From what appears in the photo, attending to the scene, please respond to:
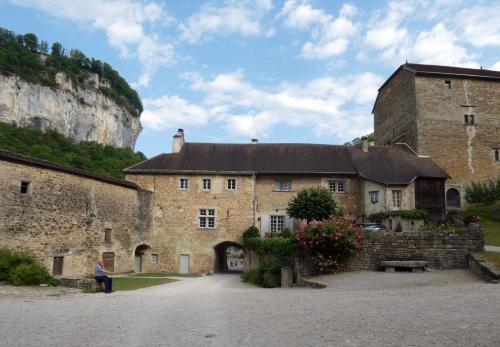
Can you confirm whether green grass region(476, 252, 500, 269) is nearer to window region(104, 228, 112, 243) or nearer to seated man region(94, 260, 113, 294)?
seated man region(94, 260, 113, 294)

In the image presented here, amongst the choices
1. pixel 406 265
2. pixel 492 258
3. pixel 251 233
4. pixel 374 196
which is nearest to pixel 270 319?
pixel 406 265

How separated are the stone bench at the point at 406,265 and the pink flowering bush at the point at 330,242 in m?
1.32

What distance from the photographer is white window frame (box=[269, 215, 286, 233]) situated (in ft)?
88.0

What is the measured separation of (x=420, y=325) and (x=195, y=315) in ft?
14.5

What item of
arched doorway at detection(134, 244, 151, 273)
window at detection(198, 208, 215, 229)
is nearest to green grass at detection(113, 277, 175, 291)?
arched doorway at detection(134, 244, 151, 273)

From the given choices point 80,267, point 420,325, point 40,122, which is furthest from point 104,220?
point 40,122

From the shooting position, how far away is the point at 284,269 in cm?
1608

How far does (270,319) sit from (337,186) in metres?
20.4

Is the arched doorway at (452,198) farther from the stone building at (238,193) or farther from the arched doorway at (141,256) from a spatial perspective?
the arched doorway at (141,256)

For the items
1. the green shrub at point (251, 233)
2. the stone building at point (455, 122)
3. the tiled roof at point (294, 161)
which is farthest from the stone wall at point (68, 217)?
the stone building at point (455, 122)

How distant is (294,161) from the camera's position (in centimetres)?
2830

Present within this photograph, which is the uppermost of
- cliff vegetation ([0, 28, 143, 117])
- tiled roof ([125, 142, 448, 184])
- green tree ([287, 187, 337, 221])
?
cliff vegetation ([0, 28, 143, 117])

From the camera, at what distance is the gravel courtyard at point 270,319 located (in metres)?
6.15

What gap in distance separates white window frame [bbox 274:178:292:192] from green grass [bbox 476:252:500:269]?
14.1m
